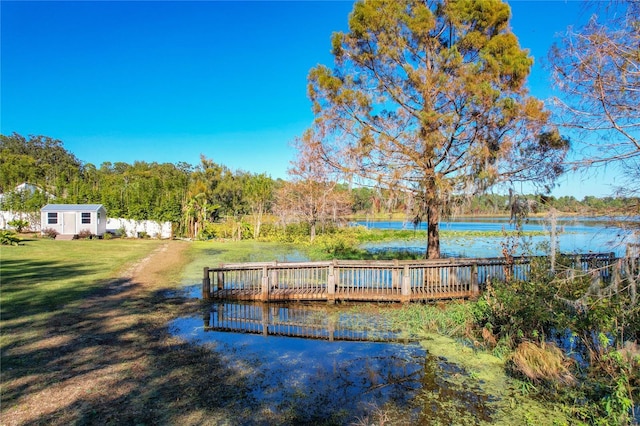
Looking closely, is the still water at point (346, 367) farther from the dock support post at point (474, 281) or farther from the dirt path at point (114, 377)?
the dock support post at point (474, 281)

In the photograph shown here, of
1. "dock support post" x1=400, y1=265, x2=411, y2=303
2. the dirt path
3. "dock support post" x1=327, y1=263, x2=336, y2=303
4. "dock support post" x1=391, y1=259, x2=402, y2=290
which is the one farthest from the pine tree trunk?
the dirt path

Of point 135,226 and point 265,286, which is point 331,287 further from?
point 135,226

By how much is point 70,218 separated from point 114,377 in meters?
28.4

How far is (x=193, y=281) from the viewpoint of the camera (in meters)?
13.9

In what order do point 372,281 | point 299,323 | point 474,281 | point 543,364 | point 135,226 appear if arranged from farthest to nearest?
1. point 135,226
2. point 474,281
3. point 372,281
4. point 299,323
5. point 543,364

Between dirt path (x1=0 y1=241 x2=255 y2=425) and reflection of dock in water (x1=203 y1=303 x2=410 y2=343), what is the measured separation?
1289 mm

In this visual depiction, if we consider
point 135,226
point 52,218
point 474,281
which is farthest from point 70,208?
point 474,281

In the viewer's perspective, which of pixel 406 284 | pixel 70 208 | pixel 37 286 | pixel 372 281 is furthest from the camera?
pixel 70 208

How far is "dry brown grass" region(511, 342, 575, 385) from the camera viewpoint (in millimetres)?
5367

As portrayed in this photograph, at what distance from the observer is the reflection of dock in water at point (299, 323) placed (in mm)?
7973

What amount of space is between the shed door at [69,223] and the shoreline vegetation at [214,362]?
826 inches

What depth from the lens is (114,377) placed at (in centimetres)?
561

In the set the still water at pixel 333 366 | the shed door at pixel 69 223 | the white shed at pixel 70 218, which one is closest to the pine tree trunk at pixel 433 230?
the still water at pixel 333 366

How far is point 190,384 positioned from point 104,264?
45.8ft
